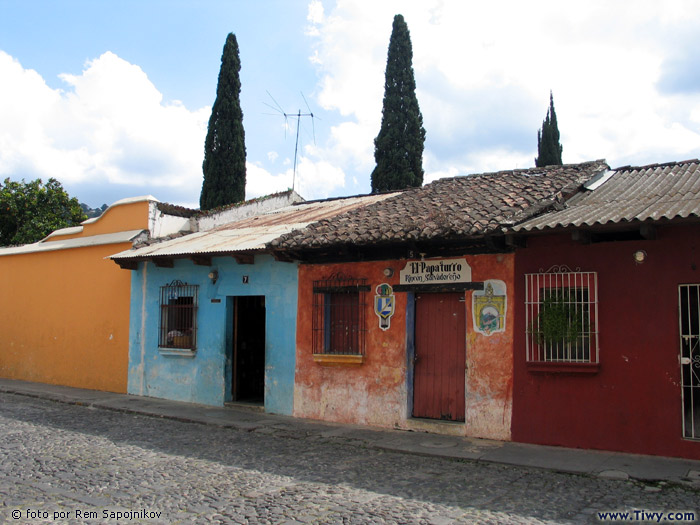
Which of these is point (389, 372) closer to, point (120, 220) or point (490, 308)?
point (490, 308)

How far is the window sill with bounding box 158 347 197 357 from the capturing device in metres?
12.7

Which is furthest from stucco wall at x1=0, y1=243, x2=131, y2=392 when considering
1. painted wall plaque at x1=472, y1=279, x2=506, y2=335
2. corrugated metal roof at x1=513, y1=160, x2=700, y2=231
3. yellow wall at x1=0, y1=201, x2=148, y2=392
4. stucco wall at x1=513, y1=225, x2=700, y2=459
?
corrugated metal roof at x1=513, y1=160, x2=700, y2=231

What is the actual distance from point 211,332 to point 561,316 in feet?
23.1

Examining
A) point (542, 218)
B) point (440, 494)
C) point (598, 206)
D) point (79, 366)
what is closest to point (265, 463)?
point (440, 494)

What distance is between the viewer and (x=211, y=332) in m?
12.5

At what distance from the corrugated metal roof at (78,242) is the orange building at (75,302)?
1.3 inches

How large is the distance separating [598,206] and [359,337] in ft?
14.0

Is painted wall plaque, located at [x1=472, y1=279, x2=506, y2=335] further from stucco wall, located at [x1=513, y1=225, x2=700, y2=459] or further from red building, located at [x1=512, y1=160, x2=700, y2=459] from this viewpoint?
stucco wall, located at [x1=513, y1=225, x2=700, y2=459]

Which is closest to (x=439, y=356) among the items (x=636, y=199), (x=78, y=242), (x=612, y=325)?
(x=612, y=325)

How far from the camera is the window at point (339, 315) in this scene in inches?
413

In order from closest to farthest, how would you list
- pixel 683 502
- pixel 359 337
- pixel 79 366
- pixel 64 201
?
pixel 683 502 < pixel 359 337 < pixel 79 366 < pixel 64 201

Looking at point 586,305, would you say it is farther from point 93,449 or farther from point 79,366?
point 79,366

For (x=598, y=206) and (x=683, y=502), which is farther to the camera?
(x=598, y=206)

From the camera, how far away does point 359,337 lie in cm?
1044
